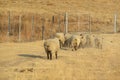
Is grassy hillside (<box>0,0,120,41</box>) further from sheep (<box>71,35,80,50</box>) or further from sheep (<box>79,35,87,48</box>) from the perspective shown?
sheep (<box>71,35,80,50</box>)

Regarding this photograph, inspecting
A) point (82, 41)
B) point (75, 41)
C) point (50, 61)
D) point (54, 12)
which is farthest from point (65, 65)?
point (54, 12)

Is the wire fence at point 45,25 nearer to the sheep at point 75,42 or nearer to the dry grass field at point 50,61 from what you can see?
the dry grass field at point 50,61

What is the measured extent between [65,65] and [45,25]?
20433 millimetres

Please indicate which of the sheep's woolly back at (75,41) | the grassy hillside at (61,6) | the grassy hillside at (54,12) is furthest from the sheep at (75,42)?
the grassy hillside at (61,6)

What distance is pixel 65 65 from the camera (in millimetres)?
18922

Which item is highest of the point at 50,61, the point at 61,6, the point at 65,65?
the point at 61,6

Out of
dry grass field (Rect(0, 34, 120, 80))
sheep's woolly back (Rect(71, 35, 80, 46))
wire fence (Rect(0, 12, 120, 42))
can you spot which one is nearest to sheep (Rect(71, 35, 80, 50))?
sheep's woolly back (Rect(71, 35, 80, 46))

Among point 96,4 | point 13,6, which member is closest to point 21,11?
point 13,6

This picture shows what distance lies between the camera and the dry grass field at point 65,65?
1708cm

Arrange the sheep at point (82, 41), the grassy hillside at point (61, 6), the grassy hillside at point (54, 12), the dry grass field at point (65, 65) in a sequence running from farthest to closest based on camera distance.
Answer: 1. the grassy hillside at point (61, 6)
2. the grassy hillside at point (54, 12)
3. the sheep at point (82, 41)
4. the dry grass field at point (65, 65)

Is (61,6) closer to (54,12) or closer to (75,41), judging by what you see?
(54,12)

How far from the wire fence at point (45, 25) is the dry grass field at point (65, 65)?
11727 millimetres

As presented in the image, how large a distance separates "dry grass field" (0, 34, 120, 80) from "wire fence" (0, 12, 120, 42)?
38.5 ft

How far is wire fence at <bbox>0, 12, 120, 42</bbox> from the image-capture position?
3606 centimetres
